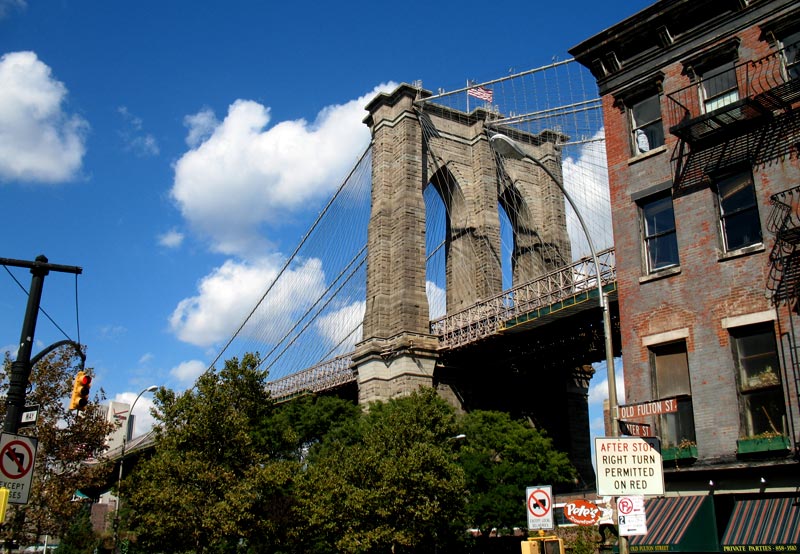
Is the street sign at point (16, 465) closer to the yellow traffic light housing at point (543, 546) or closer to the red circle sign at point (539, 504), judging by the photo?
the yellow traffic light housing at point (543, 546)

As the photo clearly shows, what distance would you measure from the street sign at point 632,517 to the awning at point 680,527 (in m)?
4.90

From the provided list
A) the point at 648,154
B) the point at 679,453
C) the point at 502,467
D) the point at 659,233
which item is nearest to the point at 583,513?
the point at 679,453

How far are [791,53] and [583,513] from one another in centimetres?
1302

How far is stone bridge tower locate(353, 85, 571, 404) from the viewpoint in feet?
164

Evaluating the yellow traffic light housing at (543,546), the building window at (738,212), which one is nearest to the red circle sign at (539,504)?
the yellow traffic light housing at (543,546)

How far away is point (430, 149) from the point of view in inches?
2315

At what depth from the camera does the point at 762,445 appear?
16.9m

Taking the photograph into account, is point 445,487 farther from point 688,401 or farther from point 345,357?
point 345,357

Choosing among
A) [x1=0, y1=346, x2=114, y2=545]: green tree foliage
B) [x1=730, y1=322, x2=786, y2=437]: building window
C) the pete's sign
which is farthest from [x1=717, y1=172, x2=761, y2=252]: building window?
[x1=0, y1=346, x2=114, y2=545]: green tree foliage

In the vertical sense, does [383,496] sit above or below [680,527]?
above

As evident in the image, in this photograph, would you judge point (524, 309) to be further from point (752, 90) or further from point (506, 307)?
point (752, 90)

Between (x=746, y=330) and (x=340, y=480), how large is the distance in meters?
16.7

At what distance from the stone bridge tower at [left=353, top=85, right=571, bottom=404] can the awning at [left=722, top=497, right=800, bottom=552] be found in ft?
104

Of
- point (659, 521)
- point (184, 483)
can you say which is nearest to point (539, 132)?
point (184, 483)
